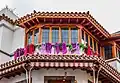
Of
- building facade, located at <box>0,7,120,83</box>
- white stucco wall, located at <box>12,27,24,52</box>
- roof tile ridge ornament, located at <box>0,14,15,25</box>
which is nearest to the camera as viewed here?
building facade, located at <box>0,7,120,83</box>

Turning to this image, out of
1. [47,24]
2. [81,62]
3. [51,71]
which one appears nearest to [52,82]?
[51,71]

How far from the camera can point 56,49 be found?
21.6 m

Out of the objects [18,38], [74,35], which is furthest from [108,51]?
[18,38]

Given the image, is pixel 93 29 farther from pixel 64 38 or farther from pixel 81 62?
pixel 81 62

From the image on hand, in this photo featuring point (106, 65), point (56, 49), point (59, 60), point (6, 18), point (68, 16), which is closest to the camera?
point (59, 60)

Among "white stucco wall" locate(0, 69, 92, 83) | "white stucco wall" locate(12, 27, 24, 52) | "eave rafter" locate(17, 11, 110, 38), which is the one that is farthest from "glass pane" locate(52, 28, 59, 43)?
"white stucco wall" locate(12, 27, 24, 52)

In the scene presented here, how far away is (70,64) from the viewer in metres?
20.0

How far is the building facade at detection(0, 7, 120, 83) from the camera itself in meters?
20.1

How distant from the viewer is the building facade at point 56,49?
20.1 metres

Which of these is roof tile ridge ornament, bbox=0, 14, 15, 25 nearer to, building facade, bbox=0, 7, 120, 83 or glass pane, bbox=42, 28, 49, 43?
building facade, bbox=0, 7, 120, 83

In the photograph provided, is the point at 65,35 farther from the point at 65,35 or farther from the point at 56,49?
the point at 56,49

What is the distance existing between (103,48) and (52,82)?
646cm

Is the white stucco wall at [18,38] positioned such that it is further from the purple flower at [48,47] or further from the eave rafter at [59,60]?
the eave rafter at [59,60]

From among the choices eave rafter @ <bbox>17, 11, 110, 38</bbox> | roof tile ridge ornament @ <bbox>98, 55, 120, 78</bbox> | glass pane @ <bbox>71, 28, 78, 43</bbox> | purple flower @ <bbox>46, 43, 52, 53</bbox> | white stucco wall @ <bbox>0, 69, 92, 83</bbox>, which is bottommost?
white stucco wall @ <bbox>0, 69, 92, 83</bbox>
